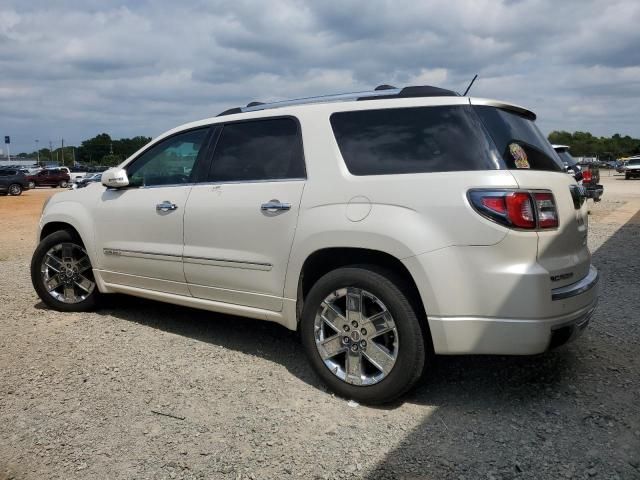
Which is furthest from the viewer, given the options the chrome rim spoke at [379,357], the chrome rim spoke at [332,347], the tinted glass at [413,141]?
the chrome rim spoke at [332,347]

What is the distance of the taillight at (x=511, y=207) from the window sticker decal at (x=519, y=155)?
24cm

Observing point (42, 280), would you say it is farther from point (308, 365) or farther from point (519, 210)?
point (519, 210)

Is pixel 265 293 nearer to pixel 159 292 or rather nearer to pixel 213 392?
pixel 213 392

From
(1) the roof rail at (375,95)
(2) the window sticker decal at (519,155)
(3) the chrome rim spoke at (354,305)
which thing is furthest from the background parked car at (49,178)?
(2) the window sticker decal at (519,155)

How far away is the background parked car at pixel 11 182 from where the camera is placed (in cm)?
3036

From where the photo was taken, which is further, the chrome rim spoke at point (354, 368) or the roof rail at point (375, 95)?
the roof rail at point (375, 95)

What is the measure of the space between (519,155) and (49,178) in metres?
43.8

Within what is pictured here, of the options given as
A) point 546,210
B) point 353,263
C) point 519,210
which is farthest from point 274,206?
point 546,210

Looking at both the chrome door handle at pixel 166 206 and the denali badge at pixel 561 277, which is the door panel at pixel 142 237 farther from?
the denali badge at pixel 561 277

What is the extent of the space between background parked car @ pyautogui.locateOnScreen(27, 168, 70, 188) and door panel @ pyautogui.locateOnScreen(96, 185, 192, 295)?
133 feet

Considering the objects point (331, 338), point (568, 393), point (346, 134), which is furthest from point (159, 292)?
point (568, 393)

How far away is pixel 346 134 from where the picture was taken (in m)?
3.72

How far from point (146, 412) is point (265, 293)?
1083 mm

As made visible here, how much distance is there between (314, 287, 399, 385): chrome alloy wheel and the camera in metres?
3.38
